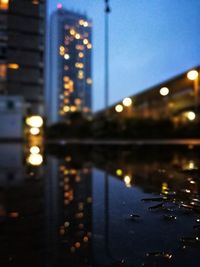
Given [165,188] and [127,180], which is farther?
[127,180]

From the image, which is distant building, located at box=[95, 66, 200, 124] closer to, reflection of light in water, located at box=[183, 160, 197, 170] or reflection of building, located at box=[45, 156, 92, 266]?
reflection of light in water, located at box=[183, 160, 197, 170]

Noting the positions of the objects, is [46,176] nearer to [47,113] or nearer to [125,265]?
[125,265]

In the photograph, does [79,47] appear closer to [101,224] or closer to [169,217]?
[169,217]

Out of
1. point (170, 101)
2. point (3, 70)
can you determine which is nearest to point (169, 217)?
point (170, 101)

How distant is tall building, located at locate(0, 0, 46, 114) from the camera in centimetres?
5572

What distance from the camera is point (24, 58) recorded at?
57969 mm

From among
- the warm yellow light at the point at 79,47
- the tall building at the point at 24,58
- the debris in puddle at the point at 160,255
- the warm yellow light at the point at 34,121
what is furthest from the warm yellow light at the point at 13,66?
the debris in puddle at the point at 160,255

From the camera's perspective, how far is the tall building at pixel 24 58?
183 ft

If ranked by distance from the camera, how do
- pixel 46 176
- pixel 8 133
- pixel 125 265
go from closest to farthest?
pixel 125 265 → pixel 46 176 → pixel 8 133

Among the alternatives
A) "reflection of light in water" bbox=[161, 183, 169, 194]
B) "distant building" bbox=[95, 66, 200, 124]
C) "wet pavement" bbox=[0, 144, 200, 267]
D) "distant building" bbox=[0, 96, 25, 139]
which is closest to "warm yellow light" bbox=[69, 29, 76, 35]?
"distant building" bbox=[95, 66, 200, 124]

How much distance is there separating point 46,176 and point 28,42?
5387cm

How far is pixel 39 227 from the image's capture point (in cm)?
343

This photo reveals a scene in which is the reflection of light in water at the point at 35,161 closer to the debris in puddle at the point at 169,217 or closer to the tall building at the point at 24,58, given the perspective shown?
the debris in puddle at the point at 169,217

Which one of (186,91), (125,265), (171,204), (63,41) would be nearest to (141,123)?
(63,41)
